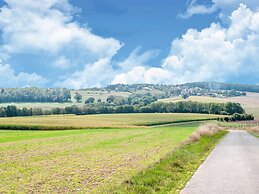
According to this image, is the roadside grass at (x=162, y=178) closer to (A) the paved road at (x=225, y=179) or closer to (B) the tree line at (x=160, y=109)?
(A) the paved road at (x=225, y=179)

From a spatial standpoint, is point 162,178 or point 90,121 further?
point 90,121

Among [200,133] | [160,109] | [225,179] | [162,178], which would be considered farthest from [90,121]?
[225,179]

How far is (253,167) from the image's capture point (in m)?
19.3

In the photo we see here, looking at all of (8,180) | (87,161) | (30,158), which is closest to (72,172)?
(8,180)

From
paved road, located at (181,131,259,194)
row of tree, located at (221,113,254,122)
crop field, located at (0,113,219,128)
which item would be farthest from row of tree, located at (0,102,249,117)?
paved road, located at (181,131,259,194)

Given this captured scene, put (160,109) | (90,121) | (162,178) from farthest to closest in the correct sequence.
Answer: (160,109)
(90,121)
(162,178)

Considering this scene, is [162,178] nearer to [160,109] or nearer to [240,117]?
[240,117]

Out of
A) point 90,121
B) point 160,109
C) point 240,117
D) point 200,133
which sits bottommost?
point 200,133

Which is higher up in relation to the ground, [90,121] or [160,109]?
[160,109]

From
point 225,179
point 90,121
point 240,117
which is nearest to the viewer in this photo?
point 225,179

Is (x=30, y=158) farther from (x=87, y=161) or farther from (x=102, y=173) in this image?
(x=102, y=173)

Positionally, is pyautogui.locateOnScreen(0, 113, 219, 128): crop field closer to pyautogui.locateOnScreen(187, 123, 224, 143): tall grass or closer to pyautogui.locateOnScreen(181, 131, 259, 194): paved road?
pyautogui.locateOnScreen(187, 123, 224, 143): tall grass

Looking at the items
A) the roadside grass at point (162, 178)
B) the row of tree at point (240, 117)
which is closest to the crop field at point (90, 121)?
the row of tree at point (240, 117)

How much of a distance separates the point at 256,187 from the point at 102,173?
722cm
